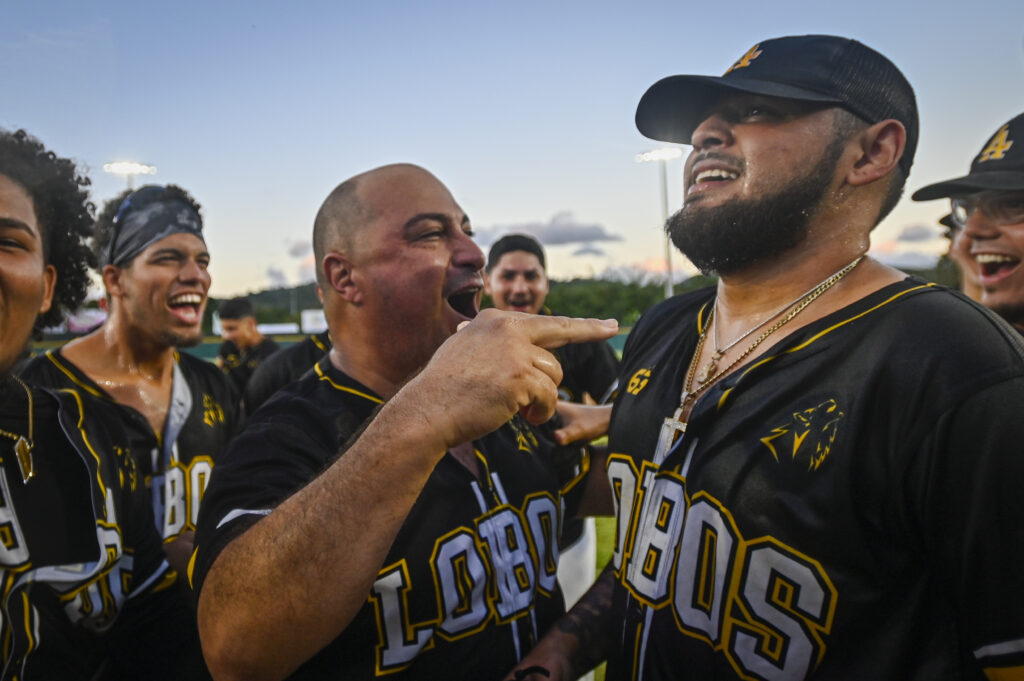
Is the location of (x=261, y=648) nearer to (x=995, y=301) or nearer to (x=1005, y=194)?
(x=995, y=301)

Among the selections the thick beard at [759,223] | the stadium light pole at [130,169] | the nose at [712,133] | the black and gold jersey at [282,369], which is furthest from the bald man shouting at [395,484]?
the stadium light pole at [130,169]

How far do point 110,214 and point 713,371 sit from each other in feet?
13.8

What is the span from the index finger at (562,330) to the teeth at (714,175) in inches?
25.8

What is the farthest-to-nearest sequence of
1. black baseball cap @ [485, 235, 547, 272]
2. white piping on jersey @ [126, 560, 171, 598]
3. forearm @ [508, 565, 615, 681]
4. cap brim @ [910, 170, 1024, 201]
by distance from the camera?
black baseball cap @ [485, 235, 547, 272], cap brim @ [910, 170, 1024, 201], white piping on jersey @ [126, 560, 171, 598], forearm @ [508, 565, 615, 681]

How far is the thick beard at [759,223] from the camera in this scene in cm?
172

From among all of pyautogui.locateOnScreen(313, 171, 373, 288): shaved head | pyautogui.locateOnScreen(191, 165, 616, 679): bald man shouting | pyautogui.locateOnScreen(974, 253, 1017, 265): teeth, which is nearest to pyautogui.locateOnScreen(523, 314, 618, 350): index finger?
pyautogui.locateOnScreen(191, 165, 616, 679): bald man shouting

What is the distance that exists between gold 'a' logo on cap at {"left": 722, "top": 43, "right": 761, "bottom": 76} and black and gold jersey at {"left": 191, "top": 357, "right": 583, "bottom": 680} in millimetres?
1417

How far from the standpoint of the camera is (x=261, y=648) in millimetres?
1363

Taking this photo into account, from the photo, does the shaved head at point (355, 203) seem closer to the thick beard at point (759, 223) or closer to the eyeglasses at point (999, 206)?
the thick beard at point (759, 223)

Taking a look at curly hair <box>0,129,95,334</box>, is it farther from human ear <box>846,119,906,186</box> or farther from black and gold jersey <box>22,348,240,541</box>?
human ear <box>846,119,906,186</box>

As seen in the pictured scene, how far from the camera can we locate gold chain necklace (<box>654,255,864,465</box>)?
5.65ft

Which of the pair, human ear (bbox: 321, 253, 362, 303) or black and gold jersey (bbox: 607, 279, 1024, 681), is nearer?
black and gold jersey (bbox: 607, 279, 1024, 681)

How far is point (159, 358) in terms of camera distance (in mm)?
3809

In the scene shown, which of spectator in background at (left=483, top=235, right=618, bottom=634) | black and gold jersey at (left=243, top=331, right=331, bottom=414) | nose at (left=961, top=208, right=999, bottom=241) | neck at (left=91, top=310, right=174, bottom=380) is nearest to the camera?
nose at (left=961, top=208, right=999, bottom=241)
